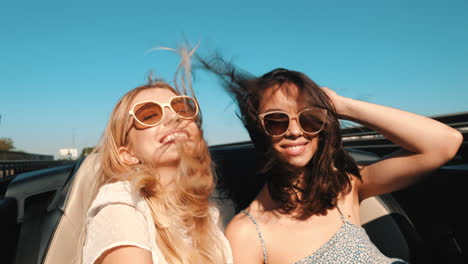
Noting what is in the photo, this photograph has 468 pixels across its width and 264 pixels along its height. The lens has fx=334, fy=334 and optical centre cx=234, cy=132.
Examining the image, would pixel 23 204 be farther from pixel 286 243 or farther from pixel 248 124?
pixel 286 243

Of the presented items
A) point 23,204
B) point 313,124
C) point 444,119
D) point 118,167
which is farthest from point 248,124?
point 444,119

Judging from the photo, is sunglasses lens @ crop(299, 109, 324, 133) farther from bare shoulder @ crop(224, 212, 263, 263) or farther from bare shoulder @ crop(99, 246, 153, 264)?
bare shoulder @ crop(99, 246, 153, 264)

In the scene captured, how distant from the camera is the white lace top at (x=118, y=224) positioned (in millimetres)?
1085

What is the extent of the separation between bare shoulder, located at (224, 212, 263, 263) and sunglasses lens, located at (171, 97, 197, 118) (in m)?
0.71

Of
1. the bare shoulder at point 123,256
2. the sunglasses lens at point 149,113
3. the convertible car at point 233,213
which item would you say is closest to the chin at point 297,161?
the convertible car at point 233,213

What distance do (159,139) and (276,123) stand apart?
0.67m

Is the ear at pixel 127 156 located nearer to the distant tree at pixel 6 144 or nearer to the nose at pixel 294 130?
the nose at pixel 294 130

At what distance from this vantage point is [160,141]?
1.46m

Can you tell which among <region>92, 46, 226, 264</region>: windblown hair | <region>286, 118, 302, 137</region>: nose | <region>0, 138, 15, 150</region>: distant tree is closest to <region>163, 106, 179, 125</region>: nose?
<region>92, 46, 226, 264</region>: windblown hair

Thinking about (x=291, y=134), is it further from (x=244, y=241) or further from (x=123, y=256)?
(x=123, y=256)

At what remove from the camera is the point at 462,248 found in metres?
1.88

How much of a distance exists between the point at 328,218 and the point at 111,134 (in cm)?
128

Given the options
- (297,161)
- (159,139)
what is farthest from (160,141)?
(297,161)

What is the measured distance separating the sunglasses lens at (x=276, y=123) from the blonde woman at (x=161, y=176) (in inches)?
15.7
